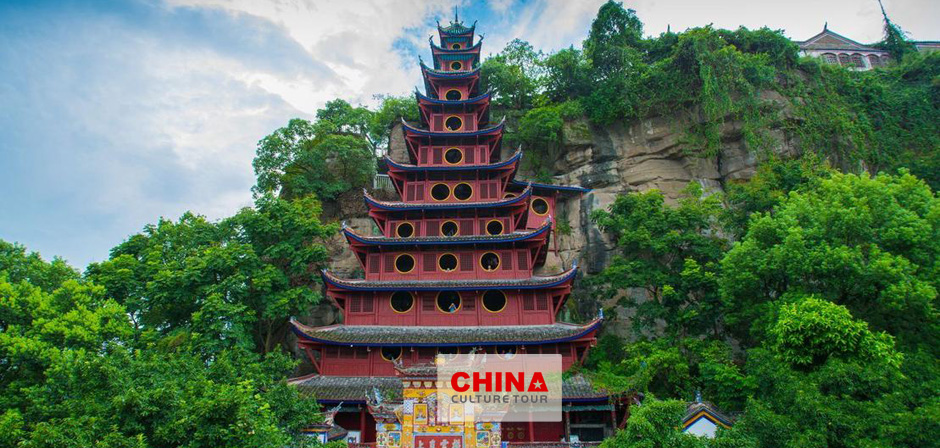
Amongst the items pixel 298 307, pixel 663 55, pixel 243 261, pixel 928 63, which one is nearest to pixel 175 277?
pixel 243 261

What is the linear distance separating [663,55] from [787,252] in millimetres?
19526

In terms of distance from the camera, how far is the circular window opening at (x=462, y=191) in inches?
895

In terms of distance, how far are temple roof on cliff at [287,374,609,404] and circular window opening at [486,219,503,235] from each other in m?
7.12

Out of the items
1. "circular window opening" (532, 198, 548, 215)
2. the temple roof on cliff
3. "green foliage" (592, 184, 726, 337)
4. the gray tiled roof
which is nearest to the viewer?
the temple roof on cliff

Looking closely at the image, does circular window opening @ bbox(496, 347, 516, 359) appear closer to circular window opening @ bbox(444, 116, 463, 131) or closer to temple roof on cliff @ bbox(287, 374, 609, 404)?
temple roof on cliff @ bbox(287, 374, 609, 404)

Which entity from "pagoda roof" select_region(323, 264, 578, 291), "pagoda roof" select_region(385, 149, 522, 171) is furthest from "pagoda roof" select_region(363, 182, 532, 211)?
"pagoda roof" select_region(323, 264, 578, 291)

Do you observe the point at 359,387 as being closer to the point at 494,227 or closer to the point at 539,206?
the point at 494,227

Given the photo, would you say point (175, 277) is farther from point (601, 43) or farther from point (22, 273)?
point (601, 43)

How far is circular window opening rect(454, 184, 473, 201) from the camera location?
895 inches

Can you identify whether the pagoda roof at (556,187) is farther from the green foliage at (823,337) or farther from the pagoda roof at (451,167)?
the green foliage at (823,337)

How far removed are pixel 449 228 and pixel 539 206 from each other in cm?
672

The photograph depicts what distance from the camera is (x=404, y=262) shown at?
67.7ft

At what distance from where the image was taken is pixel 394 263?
2056cm

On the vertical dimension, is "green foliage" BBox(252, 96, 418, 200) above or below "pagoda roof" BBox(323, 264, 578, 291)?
above
